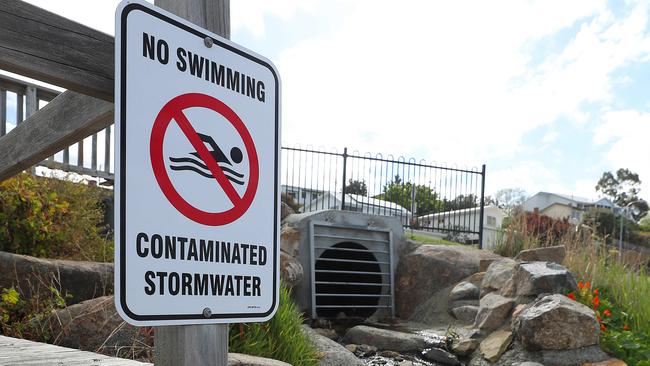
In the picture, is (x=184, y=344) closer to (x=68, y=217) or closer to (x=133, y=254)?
(x=133, y=254)

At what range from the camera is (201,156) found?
1.74m

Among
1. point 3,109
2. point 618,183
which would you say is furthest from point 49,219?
point 618,183

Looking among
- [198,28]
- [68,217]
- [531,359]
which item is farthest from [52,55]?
[531,359]

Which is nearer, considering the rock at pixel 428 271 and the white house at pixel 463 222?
the rock at pixel 428 271

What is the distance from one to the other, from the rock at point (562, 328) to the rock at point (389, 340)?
5.08 ft

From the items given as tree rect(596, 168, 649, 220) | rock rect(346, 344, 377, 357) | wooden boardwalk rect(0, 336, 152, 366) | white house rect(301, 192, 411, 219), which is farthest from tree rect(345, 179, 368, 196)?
tree rect(596, 168, 649, 220)

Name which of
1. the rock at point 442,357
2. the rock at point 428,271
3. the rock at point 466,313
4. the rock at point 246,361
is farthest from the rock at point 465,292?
the rock at point 246,361

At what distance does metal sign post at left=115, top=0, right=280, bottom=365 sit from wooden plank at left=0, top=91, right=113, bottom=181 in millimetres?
340

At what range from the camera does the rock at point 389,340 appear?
8359 mm

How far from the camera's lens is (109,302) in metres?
4.79

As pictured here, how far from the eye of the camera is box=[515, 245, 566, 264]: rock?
987 cm

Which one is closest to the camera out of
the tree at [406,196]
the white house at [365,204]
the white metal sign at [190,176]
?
the white metal sign at [190,176]

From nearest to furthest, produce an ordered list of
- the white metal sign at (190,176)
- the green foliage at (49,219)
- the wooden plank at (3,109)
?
the white metal sign at (190,176), the green foliage at (49,219), the wooden plank at (3,109)

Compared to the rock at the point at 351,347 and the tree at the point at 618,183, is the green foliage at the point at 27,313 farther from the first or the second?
the tree at the point at 618,183
